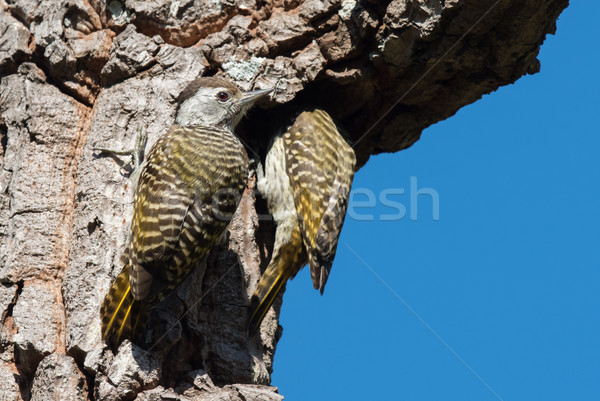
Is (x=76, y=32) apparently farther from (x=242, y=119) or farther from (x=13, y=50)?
(x=242, y=119)

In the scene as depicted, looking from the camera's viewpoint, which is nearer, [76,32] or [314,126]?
[76,32]

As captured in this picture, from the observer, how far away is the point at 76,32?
584 cm

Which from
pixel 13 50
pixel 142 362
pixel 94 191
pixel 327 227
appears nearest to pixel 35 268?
pixel 94 191

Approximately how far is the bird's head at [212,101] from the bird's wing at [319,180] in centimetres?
53

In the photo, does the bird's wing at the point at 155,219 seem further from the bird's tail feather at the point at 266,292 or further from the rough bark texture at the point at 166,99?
the bird's tail feather at the point at 266,292

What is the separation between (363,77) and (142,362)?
2.67 m

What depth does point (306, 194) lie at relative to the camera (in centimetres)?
617

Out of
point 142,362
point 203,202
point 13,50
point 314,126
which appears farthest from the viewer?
point 314,126

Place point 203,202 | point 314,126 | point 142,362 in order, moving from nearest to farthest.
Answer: point 142,362 < point 203,202 < point 314,126

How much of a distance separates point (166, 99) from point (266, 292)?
1.46m

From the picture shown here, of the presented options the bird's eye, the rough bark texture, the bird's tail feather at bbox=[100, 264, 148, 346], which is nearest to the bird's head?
the bird's eye

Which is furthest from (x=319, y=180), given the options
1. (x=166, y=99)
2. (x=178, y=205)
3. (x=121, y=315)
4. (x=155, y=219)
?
(x=121, y=315)

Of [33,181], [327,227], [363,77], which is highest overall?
[363,77]

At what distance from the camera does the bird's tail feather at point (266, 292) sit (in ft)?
17.6
